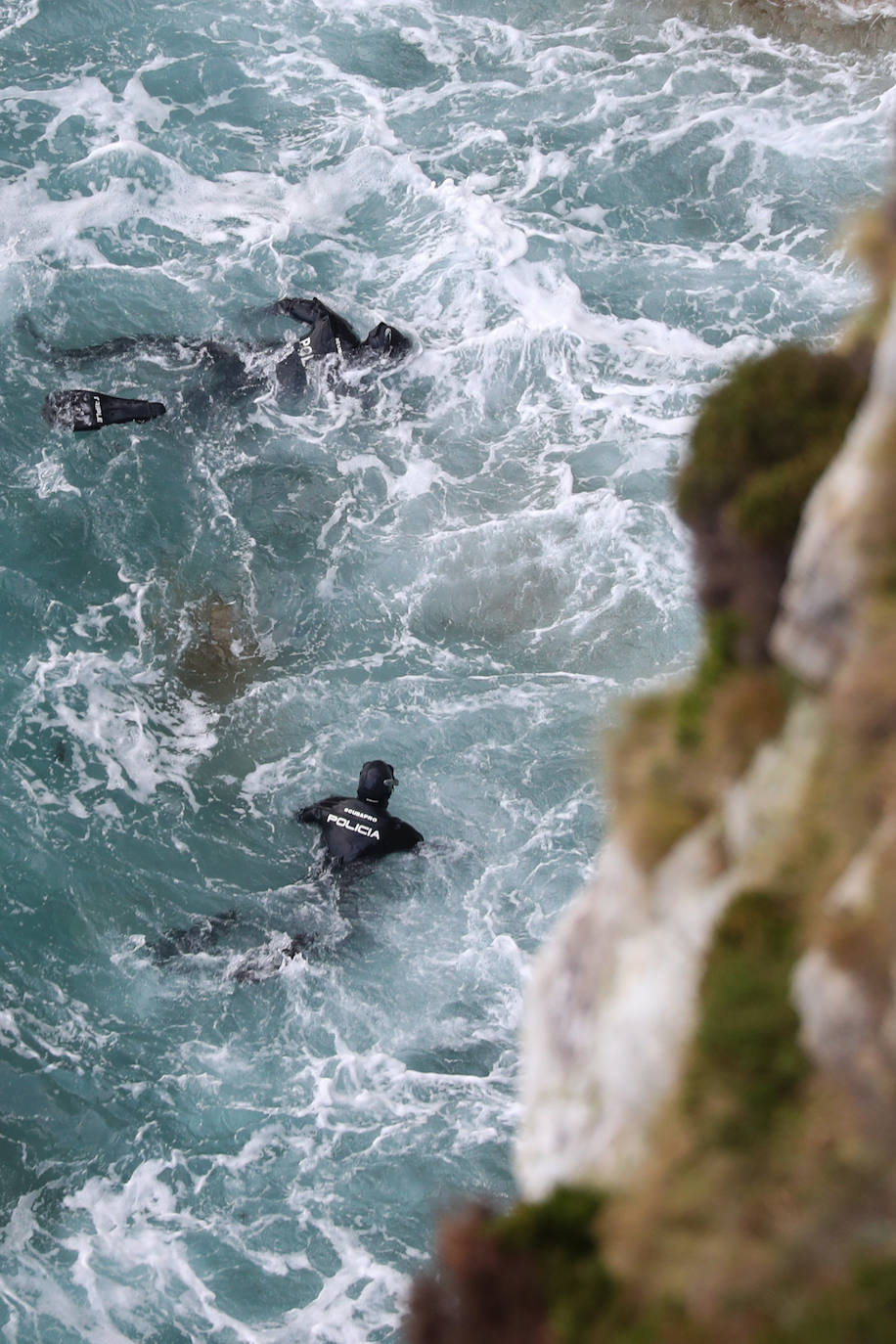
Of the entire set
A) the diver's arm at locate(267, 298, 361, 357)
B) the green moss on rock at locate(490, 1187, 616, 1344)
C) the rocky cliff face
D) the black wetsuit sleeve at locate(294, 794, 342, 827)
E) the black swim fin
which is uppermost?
the rocky cliff face

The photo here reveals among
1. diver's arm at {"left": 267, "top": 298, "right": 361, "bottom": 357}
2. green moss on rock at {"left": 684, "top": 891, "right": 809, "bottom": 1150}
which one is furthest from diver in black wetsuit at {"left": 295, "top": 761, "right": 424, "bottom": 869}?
green moss on rock at {"left": 684, "top": 891, "right": 809, "bottom": 1150}

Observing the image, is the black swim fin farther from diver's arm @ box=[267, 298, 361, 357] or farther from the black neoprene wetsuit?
the black neoprene wetsuit

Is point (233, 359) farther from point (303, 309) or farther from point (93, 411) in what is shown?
point (93, 411)

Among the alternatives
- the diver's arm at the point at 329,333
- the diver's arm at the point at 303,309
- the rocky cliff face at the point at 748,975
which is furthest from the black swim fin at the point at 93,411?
the rocky cliff face at the point at 748,975

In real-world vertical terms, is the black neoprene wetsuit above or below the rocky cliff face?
below

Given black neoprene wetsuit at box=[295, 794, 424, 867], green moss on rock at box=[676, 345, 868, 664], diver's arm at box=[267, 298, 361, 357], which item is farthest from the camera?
diver's arm at box=[267, 298, 361, 357]

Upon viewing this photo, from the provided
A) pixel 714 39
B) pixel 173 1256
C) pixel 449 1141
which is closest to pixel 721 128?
pixel 714 39

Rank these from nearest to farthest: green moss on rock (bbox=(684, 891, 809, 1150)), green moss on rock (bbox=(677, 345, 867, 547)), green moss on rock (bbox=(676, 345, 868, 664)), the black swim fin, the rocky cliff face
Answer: the rocky cliff face < green moss on rock (bbox=(684, 891, 809, 1150)) < green moss on rock (bbox=(676, 345, 868, 664)) < green moss on rock (bbox=(677, 345, 867, 547)) < the black swim fin
